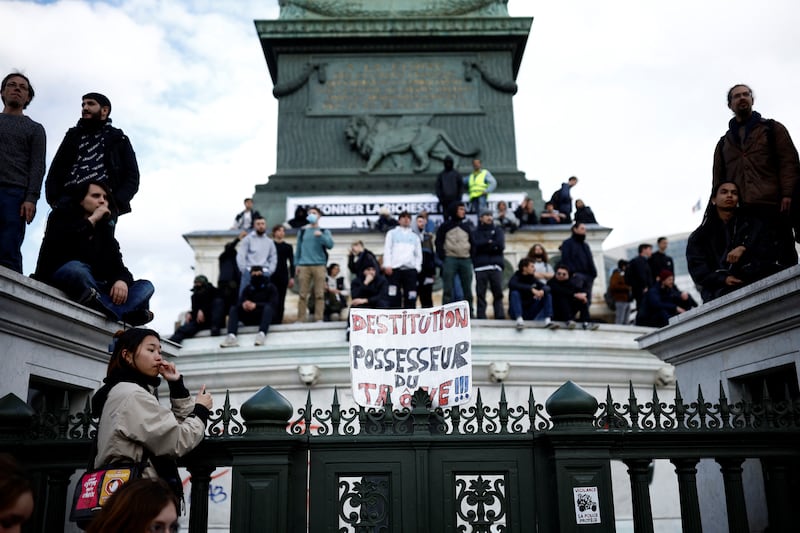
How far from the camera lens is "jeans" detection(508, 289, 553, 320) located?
45.3 feet

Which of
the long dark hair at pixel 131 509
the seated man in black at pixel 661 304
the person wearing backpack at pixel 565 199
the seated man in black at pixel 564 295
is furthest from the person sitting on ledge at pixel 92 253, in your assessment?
the person wearing backpack at pixel 565 199

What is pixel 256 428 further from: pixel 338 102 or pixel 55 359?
pixel 338 102

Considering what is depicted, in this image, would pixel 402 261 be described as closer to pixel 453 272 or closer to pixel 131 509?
pixel 453 272

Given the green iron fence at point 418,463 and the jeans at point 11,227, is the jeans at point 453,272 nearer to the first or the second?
the jeans at point 11,227

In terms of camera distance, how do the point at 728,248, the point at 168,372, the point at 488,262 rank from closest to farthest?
the point at 168,372 < the point at 728,248 < the point at 488,262

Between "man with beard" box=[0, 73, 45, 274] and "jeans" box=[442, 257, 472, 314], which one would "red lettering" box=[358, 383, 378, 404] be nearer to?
"man with beard" box=[0, 73, 45, 274]

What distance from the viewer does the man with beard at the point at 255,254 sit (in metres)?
13.7

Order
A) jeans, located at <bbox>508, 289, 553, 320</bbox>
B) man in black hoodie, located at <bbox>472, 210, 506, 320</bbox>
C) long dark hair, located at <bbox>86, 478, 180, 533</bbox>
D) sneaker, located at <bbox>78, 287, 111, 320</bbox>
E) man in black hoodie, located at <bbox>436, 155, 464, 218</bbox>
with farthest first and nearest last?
man in black hoodie, located at <bbox>436, 155, 464, 218</bbox> → man in black hoodie, located at <bbox>472, 210, 506, 320</bbox> → jeans, located at <bbox>508, 289, 553, 320</bbox> → sneaker, located at <bbox>78, 287, 111, 320</bbox> → long dark hair, located at <bbox>86, 478, 180, 533</bbox>

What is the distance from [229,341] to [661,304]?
7.58 m

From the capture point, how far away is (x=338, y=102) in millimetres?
23016

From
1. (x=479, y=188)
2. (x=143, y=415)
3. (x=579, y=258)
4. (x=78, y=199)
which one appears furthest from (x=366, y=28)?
(x=143, y=415)

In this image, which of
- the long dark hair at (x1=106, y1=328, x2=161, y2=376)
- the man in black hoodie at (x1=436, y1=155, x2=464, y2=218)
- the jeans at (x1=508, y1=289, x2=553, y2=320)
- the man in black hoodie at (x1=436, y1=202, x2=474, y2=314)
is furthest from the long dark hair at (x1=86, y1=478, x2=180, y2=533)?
the man in black hoodie at (x1=436, y1=155, x2=464, y2=218)

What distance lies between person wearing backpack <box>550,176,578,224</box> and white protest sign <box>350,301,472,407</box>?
1447cm

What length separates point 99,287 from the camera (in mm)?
6492
